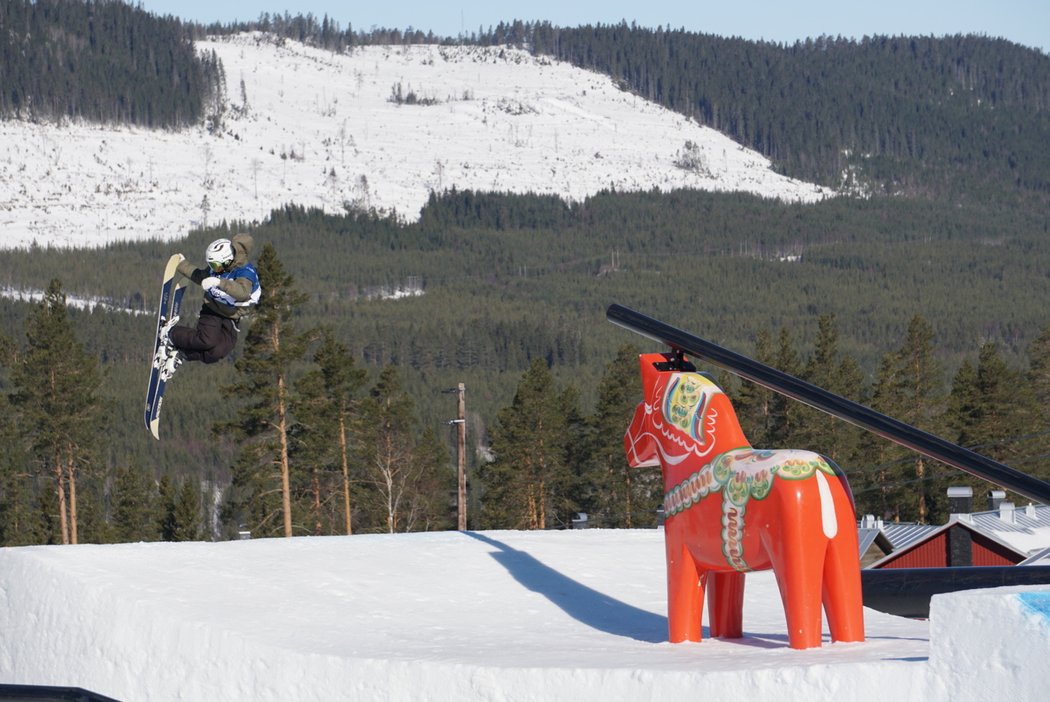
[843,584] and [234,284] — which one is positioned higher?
[234,284]

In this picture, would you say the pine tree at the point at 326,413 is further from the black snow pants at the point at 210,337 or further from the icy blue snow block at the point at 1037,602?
the icy blue snow block at the point at 1037,602

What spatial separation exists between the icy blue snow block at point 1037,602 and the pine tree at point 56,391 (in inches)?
1375

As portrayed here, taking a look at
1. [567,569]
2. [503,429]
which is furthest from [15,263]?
[567,569]

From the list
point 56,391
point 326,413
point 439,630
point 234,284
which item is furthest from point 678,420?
point 56,391

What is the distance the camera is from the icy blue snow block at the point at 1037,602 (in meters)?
10.7

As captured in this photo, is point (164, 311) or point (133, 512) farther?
point (133, 512)

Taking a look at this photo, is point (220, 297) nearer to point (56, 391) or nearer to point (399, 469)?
point (56, 391)

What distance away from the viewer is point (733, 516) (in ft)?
42.5

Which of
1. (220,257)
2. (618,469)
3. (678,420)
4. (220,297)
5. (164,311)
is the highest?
(220,257)

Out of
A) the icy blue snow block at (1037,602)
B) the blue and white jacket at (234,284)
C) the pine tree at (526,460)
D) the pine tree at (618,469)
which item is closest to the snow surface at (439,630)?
the icy blue snow block at (1037,602)

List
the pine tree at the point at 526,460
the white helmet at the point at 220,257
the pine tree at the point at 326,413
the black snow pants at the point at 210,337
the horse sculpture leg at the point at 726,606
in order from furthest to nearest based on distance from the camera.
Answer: the pine tree at the point at 526,460, the pine tree at the point at 326,413, the black snow pants at the point at 210,337, the white helmet at the point at 220,257, the horse sculpture leg at the point at 726,606

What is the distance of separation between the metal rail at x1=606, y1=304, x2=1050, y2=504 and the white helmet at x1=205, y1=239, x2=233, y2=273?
12.2ft

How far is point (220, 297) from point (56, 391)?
30104 millimetres

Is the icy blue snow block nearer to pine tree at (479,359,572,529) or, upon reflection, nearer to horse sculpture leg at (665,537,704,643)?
horse sculpture leg at (665,537,704,643)
